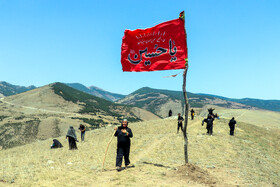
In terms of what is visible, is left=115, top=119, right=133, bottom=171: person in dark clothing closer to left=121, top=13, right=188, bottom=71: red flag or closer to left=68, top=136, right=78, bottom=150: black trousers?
left=121, top=13, right=188, bottom=71: red flag

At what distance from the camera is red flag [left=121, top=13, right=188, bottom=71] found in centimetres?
1199

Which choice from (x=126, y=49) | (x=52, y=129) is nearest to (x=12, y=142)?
(x=52, y=129)

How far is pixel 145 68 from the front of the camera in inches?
514

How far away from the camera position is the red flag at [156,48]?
1199 centimetres

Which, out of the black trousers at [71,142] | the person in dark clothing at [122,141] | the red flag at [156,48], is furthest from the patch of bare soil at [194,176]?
the black trousers at [71,142]

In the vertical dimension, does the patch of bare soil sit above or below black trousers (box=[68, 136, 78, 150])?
above

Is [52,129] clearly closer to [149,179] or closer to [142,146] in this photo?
[142,146]

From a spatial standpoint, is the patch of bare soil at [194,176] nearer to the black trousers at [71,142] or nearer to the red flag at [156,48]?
the red flag at [156,48]

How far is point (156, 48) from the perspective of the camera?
500 inches

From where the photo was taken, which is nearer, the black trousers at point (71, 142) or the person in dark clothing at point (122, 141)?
the person in dark clothing at point (122, 141)

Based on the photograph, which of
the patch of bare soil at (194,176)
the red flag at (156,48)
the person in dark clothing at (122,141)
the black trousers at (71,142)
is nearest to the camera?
the patch of bare soil at (194,176)

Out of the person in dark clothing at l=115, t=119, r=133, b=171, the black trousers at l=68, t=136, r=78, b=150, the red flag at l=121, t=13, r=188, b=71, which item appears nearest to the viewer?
the person in dark clothing at l=115, t=119, r=133, b=171

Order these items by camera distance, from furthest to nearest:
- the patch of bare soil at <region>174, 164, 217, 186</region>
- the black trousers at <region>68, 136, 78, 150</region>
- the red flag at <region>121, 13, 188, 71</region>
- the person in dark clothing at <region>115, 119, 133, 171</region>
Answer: the black trousers at <region>68, 136, 78, 150</region>, the red flag at <region>121, 13, 188, 71</region>, the person in dark clothing at <region>115, 119, 133, 171</region>, the patch of bare soil at <region>174, 164, 217, 186</region>

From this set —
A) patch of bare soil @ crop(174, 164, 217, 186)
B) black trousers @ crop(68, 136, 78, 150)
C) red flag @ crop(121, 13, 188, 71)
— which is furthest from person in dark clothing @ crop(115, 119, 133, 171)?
black trousers @ crop(68, 136, 78, 150)
